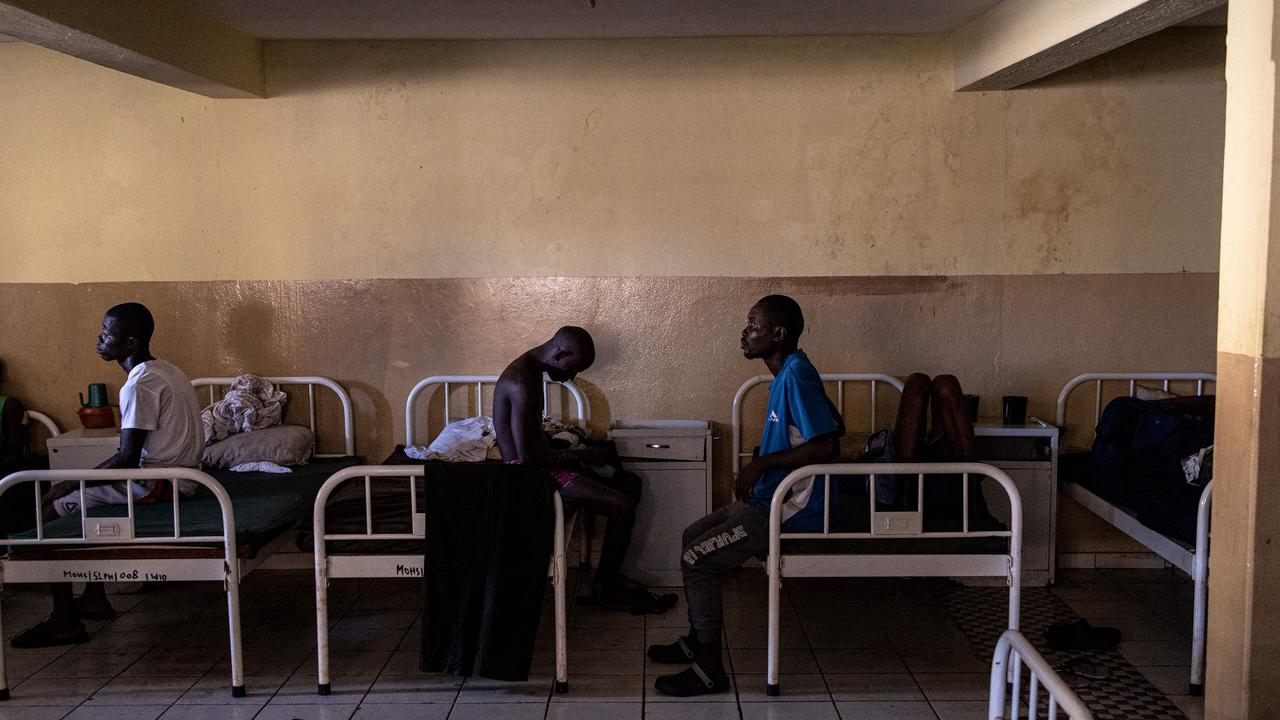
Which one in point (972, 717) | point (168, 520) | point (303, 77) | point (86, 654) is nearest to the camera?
point (972, 717)

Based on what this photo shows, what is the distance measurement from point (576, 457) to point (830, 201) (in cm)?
210

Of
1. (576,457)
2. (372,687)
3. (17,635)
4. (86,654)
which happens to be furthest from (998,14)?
(17,635)

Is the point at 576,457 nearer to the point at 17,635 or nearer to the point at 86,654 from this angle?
the point at 86,654

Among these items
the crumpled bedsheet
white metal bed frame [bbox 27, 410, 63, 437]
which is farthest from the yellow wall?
the crumpled bedsheet

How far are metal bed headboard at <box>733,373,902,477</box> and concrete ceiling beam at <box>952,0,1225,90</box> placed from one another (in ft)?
5.51

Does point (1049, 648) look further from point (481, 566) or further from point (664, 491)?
point (481, 566)

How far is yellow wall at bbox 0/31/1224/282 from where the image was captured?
222 inches

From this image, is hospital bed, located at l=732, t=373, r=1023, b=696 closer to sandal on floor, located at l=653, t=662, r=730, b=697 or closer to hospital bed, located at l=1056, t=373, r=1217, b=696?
sandal on floor, located at l=653, t=662, r=730, b=697

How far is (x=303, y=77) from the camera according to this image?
570 cm

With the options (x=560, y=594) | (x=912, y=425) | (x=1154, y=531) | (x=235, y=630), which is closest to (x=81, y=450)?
(x=235, y=630)

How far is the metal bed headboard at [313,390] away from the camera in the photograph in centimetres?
574

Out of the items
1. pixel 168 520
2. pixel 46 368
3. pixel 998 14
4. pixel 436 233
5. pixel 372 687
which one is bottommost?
pixel 372 687

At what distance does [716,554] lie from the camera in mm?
4078

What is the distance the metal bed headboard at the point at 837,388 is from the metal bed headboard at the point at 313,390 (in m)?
2.22
